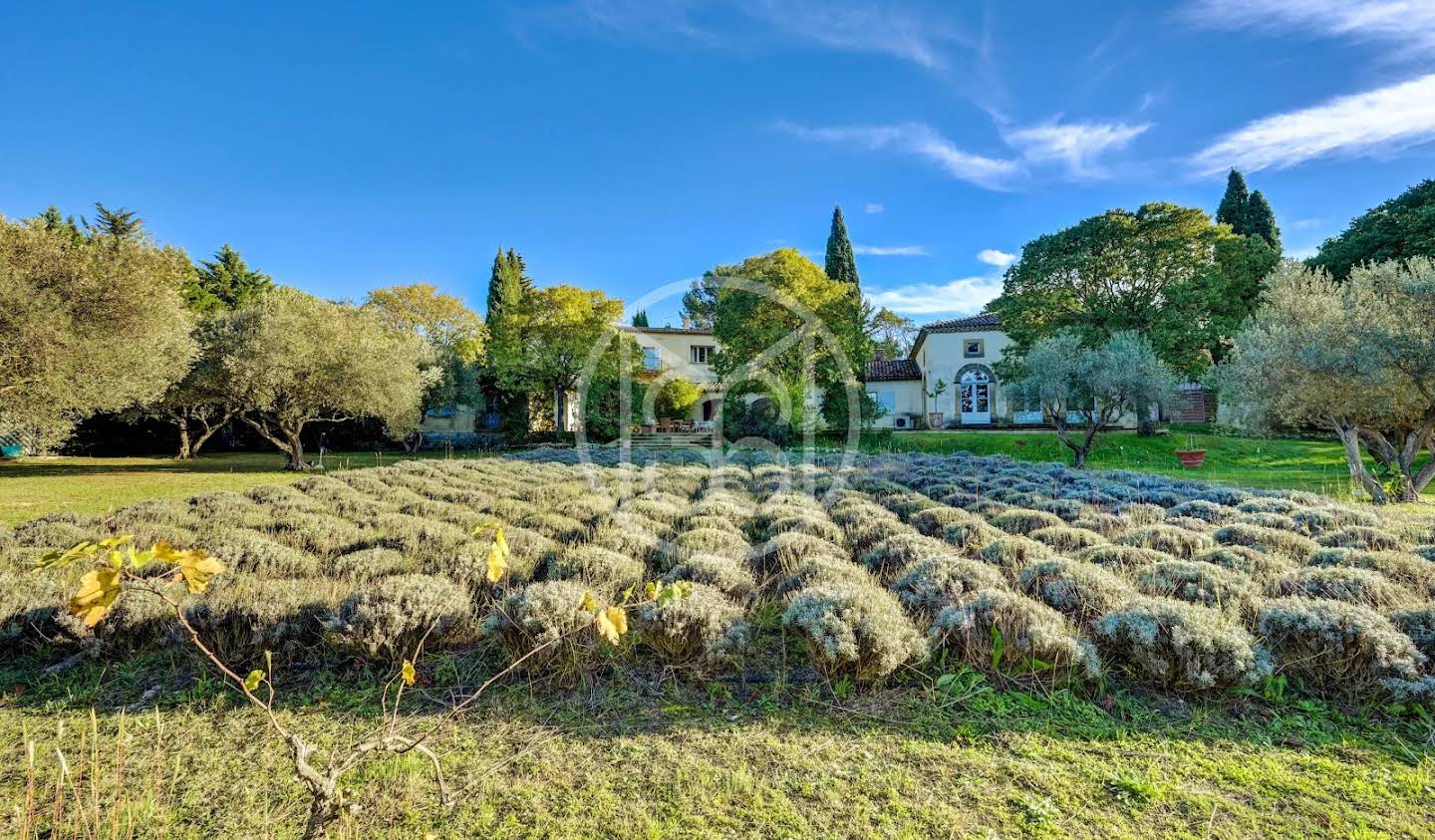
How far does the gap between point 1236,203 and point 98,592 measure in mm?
47495

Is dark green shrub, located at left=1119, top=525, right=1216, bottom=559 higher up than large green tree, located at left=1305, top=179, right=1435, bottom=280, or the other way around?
large green tree, located at left=1305, top=179, right=1435, bottom=280

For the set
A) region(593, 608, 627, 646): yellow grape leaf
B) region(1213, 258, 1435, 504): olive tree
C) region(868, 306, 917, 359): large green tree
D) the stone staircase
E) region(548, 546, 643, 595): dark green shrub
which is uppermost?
region(868, 306, 917, 359): large green tree

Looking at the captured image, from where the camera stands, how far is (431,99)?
12.3 m

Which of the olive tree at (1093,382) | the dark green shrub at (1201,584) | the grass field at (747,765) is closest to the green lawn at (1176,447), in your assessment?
the olive tree at (1093,382)

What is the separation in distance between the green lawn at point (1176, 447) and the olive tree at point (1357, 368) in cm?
222

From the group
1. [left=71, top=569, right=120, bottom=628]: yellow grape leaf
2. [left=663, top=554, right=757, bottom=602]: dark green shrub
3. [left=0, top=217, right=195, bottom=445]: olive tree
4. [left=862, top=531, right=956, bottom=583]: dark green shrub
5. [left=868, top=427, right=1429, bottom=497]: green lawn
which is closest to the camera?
[left=71, top=569, right=120, bottom=628]: yellow grape leaf

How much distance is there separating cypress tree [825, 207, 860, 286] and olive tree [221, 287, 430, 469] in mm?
28381

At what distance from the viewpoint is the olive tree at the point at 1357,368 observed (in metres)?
10.0

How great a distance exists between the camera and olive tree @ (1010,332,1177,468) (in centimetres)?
1767

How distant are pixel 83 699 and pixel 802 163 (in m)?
14.9

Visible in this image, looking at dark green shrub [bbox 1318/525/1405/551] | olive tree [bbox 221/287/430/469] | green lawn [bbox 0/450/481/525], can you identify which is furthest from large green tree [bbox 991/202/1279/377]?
green lawn [bbox 0/450/481/525]

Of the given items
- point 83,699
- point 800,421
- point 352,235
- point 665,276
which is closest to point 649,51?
point 665,276

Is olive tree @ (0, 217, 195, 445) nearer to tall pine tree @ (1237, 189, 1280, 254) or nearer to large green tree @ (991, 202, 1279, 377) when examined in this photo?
large green tree @ (991, 202, 1279, 377)

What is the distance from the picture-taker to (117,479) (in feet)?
51.2
